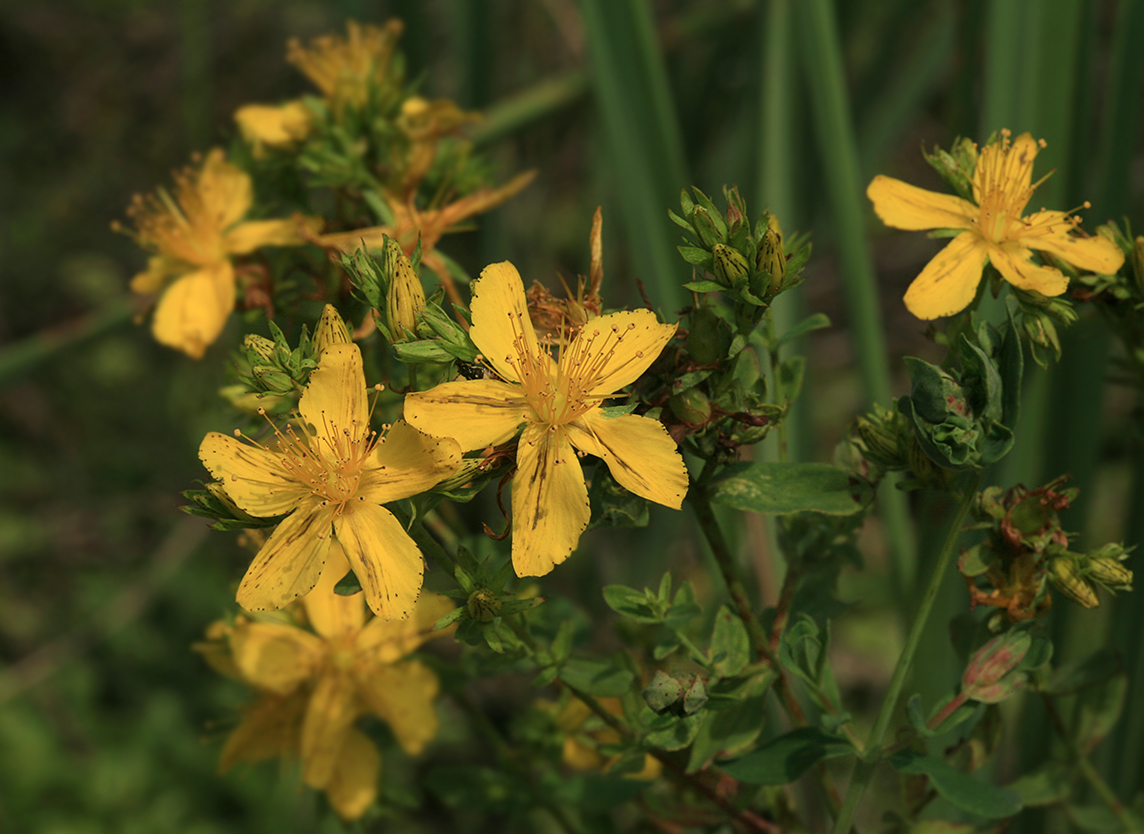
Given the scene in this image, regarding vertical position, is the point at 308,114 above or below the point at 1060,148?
above

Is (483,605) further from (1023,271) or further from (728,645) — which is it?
(1023,271)

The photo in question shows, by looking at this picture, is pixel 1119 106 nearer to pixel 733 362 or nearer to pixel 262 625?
pixel 733 362

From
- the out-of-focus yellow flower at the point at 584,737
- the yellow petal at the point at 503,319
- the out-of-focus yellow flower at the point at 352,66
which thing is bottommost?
the out-of-focus yellow flower at the point at 584,737

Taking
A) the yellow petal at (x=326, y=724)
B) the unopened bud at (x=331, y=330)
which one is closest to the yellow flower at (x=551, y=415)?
the unopened bud at (x=331, y=330)

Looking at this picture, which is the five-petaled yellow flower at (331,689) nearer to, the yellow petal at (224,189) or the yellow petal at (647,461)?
the yellow petal at (647,461)

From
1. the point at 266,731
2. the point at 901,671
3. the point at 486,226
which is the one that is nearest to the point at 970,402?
the point at 901,671

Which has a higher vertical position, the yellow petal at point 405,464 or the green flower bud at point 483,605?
the yellow petal at point 405,464

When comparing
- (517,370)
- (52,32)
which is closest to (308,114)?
(517,370)
